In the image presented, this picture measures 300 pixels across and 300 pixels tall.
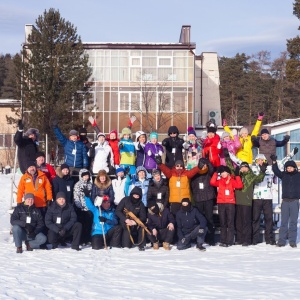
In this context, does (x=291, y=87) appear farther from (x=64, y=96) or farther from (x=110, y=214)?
(x=110, y=214)

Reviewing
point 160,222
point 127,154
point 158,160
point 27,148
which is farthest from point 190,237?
point 27,148

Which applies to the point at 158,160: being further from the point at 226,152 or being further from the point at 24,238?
the point at 24,238

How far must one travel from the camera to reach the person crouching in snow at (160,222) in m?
11.0

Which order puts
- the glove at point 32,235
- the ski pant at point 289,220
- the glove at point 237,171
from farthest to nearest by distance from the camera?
the glove at point 237,171, the ski pant at point 289,220, the glove at point 32,235

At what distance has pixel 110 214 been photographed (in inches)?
443

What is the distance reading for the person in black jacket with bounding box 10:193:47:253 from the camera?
10.6 metres

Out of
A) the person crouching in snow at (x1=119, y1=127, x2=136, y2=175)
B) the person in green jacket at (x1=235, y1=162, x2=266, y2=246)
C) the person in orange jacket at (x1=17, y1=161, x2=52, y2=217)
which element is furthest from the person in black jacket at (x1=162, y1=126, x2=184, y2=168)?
the person in orange jacket at (x1=17, y1=161, x2=52, y2=217)

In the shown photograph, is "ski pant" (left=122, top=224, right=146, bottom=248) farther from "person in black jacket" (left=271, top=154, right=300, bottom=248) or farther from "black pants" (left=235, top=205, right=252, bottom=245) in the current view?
"person in black jacket" (left=271, top=154, right=300, bottom=248)

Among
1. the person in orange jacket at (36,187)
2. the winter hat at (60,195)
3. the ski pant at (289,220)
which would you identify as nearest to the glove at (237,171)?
the ski pant at (289,220)

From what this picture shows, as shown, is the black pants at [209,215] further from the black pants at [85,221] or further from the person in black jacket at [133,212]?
the black pants at [85,221]

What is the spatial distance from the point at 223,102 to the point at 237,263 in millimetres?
52713

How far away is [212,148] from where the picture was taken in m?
11.8

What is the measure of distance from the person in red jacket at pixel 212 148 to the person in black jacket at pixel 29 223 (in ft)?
11.5

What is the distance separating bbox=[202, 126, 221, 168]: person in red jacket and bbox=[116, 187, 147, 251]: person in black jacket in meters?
1.63
